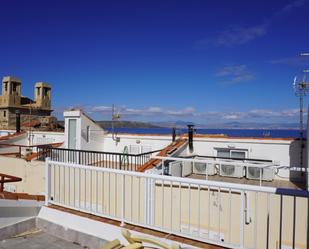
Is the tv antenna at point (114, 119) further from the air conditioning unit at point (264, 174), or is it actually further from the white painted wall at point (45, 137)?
the air conditioning unit at point (264, 174)

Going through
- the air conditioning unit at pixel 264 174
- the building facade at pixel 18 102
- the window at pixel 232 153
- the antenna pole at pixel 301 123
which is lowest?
the air conditioning unit at pixel 264 174

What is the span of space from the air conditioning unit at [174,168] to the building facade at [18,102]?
2205 centimetres

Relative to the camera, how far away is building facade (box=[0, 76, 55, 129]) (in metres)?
28.9

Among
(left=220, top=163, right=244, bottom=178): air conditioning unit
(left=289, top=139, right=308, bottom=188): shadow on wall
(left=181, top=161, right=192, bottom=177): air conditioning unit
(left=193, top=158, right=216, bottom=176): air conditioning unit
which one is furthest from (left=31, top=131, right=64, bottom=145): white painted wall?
(left=289, top=139, right=308, bottom=188): shadow on wall

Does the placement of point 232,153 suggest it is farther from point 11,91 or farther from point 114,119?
point 11,91

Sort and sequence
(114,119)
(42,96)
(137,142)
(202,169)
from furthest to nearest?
(42,96) → (114,119) → (137,142) → (202,169)

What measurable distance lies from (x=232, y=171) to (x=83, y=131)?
680cm

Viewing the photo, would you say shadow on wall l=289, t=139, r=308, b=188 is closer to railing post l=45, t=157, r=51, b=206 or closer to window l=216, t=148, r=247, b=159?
window l=216, t=148, r=247, b=159

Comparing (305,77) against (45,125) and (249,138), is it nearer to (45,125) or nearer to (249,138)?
(249,138)

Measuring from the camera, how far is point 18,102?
102 feet

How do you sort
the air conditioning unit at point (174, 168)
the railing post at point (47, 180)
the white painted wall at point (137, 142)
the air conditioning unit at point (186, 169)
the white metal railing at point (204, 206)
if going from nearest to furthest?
the white metal railing at point (204, 206), the railing post at point (47, 180), the air conditioning unit at point (174, 168), the air conditioning unit at point (186, 169), the white painted wall at point (137, 142)

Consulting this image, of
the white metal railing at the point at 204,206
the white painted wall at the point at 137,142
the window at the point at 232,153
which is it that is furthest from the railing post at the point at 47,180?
the white painted wall at the point at 137,142

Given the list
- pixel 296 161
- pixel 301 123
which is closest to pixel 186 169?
pixel 296 161

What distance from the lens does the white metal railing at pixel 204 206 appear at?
3.31 meters
